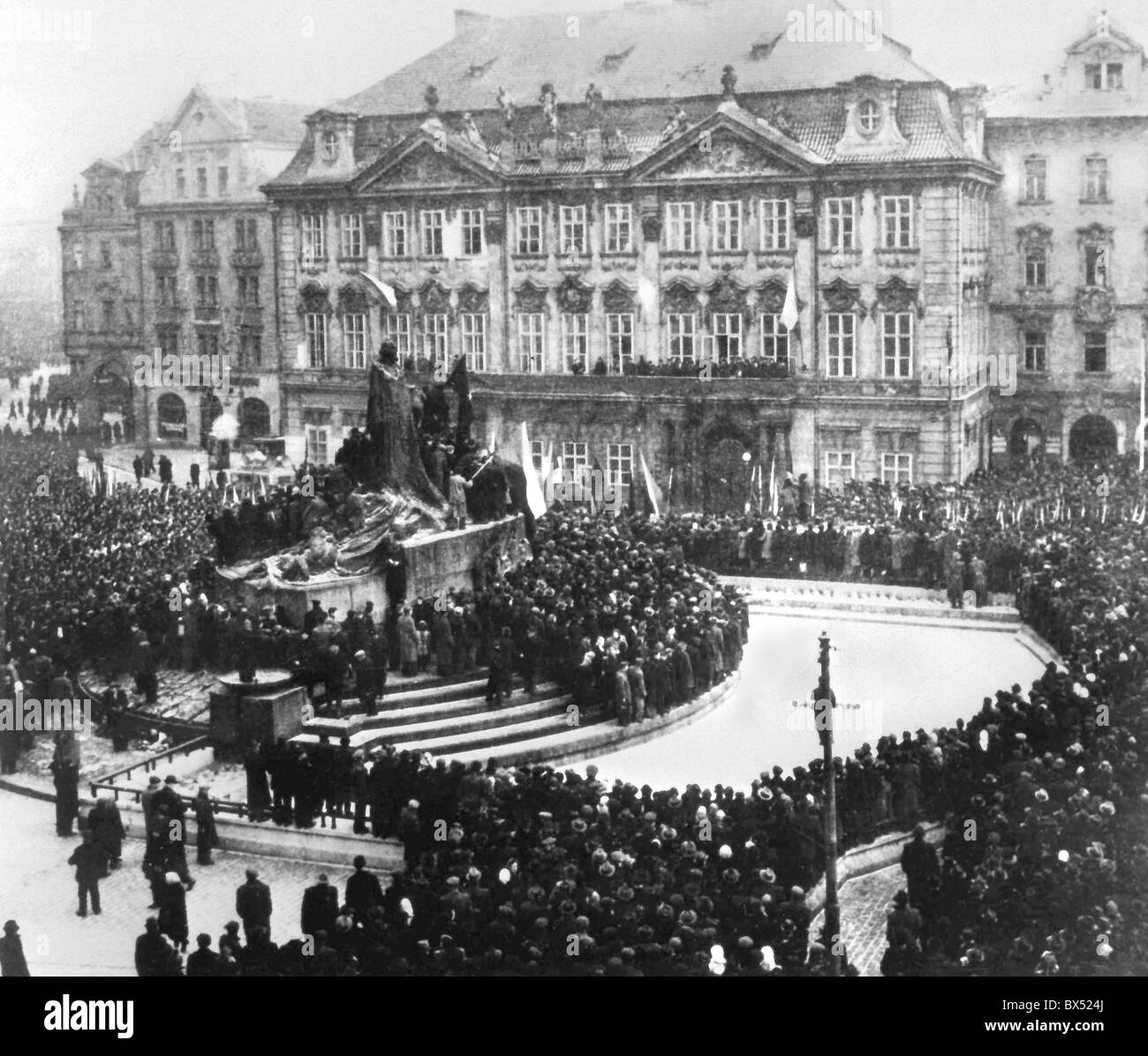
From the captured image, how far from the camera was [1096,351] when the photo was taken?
51875 mm

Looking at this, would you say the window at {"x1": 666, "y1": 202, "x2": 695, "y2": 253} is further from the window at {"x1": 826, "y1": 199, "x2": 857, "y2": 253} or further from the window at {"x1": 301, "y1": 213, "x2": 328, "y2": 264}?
the window at {"x1": 301, "y1": 213, "x2": 328, "y2": 264}

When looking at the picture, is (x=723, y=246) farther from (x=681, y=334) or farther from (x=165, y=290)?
(x=165, y=290)

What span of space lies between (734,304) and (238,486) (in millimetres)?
17217

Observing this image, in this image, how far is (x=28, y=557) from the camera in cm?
3566

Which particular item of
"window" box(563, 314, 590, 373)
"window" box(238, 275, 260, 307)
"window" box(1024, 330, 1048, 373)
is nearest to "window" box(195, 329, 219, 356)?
"window" box(238, 275, 260, 307)

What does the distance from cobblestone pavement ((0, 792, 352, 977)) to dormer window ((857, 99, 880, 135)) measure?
3431 cm

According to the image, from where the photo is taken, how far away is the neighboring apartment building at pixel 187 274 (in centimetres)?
6181

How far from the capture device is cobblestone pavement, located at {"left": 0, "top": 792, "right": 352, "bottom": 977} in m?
20.2

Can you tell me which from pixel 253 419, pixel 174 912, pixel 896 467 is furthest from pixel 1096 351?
pixel 174 912

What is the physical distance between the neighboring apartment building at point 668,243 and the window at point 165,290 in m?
7.53

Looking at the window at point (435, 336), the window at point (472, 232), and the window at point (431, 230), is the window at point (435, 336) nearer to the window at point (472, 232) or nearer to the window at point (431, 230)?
the window at point (431, 230)

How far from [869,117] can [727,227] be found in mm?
5727
